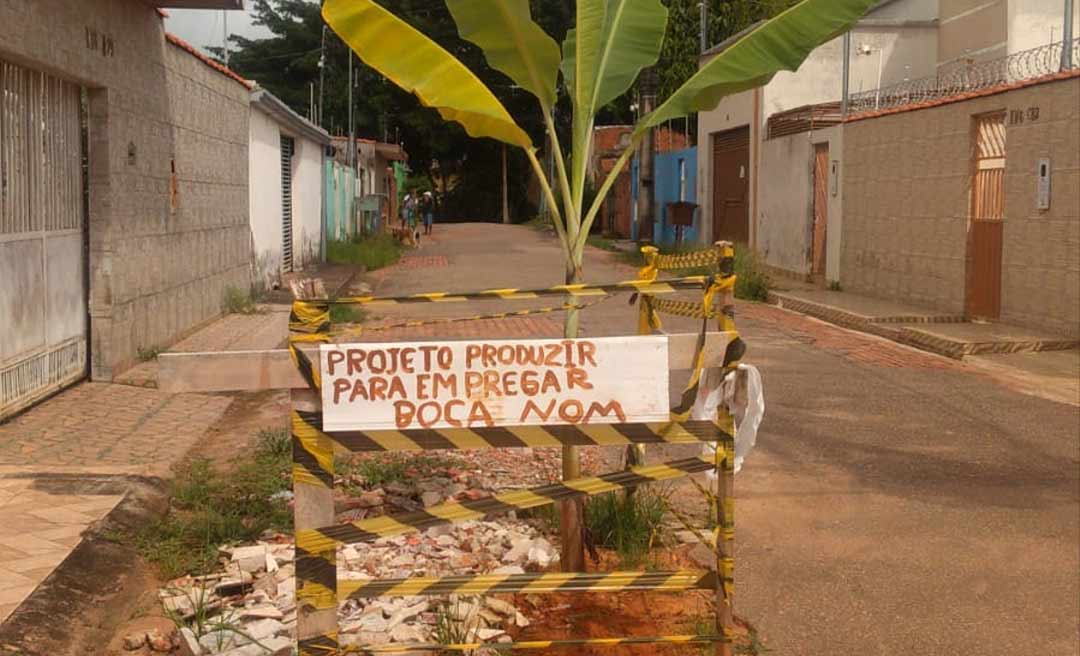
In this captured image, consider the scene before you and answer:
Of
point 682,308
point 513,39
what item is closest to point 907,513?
point 682,308

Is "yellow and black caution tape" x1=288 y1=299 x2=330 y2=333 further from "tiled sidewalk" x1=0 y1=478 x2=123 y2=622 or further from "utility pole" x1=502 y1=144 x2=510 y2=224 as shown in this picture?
"utility pole" x1=502 y1=144 x2=510 y2=224

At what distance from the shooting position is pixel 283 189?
74.3 feet

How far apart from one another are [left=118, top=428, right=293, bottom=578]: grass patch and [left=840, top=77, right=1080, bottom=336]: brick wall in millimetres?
9523

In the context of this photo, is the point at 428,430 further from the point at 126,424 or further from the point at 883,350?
the point at 883,350

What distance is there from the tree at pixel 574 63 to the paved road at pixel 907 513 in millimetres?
1235

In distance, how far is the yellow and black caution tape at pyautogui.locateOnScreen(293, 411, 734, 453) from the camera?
12.5 ft

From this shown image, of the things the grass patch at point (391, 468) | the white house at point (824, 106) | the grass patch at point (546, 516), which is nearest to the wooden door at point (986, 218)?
the white house at point (824, 106)

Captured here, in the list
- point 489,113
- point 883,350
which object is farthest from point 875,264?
point 489,113

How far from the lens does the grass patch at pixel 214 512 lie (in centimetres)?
589

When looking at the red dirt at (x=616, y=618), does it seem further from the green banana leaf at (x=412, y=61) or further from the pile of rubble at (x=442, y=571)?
the green banana leaf at (x=412, y=61)

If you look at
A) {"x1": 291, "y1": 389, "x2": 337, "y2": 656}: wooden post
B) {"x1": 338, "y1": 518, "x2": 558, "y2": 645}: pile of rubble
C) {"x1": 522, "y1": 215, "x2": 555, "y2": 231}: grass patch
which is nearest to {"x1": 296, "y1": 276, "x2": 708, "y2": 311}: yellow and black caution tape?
{"x1": 291, "y1": 389, "x2": 337, "y2": 656}: wooden post

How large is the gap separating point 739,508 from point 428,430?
12.0 feet

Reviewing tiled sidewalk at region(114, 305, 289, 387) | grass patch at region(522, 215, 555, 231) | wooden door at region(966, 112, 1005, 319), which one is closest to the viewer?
tiled sidewalk at region(114, 305, 289, 387)

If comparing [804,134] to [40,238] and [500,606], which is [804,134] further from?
[500,606]
